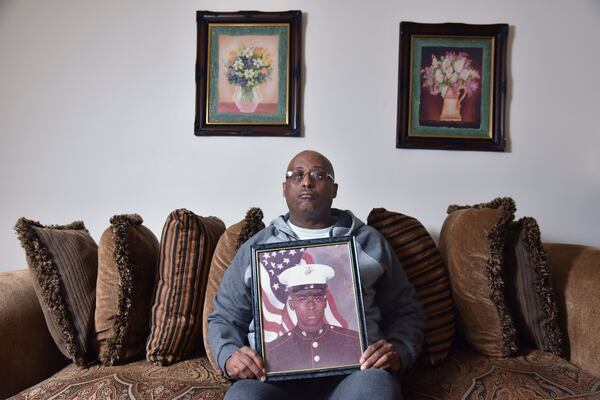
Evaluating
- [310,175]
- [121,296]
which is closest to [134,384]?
[121,296]

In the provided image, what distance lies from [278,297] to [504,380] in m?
0.66

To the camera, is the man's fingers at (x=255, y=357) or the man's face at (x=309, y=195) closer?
the man's fingers at (x=255, y=357)

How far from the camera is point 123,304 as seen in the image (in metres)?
1.47

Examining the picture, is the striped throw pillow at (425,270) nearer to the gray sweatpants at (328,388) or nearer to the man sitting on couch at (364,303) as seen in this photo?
the man sitting on couch at (364,303)

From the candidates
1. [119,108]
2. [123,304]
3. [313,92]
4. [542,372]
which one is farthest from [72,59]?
[542,372]

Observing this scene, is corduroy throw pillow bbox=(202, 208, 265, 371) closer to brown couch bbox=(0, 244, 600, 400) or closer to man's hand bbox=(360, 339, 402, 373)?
brown couch bbox=(0, 244, 600, 400)

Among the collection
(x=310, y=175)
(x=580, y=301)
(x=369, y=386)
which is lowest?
(x=369, y=386)

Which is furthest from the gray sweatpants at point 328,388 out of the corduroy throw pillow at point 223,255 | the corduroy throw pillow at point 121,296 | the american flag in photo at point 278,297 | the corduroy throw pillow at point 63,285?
the corduroy throw pillow at point 63,285

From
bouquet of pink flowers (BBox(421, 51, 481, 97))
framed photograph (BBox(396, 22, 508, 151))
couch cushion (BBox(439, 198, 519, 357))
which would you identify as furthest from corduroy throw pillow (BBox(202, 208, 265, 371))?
bouquet of pink flowers (BBox(421, 51, 481, 97))

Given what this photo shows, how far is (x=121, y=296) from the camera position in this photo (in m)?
1.47

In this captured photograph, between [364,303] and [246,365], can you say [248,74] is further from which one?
[246,365]

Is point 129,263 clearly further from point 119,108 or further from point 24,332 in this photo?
point 119,108

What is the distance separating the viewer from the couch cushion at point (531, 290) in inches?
59.3

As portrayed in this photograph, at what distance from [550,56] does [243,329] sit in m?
1.73
